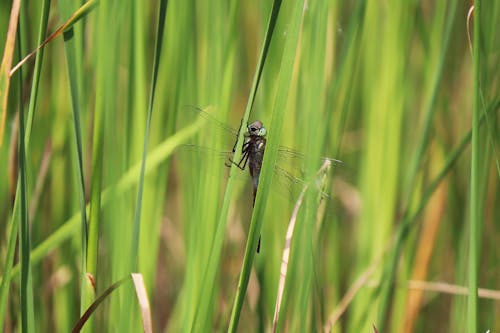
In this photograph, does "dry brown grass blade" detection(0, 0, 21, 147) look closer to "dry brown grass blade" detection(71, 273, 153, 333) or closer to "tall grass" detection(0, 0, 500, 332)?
"tall grass" detection(0, 0, 500, 332)

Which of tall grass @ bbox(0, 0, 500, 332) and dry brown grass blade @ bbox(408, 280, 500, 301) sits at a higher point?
tall grass @ bbox(0, 0, 500, 332)

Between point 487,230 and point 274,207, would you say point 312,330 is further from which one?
point 487,230

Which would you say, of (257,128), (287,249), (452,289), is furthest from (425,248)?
(287,249)

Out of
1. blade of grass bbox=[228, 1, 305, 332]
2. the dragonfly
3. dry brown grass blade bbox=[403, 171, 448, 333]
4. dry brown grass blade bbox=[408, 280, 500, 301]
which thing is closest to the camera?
blade of grass bbox=[228, 1, 305, 332]

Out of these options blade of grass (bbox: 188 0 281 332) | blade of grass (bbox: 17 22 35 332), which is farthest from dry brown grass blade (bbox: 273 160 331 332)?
blade of grass (bbox: 17 22 35 332)

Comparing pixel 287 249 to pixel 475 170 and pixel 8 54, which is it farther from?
pixel 8 54

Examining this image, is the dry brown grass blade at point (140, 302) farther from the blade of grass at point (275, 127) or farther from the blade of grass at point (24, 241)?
the blade of grass at point (275, 127)

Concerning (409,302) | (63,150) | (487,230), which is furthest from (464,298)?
(63,150)
